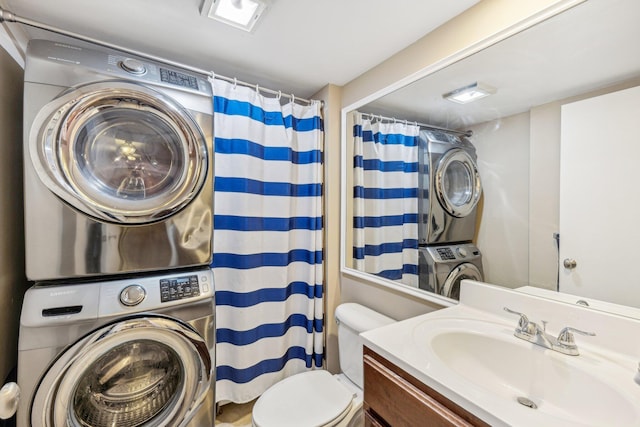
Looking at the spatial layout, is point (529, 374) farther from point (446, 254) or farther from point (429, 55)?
point (429, 55)

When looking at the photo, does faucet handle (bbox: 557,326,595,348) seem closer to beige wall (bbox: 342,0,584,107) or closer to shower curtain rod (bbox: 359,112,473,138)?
shower curtain rod (bbox: 359,112,473,138)

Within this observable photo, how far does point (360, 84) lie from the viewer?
189cm

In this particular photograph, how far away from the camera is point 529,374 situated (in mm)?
912

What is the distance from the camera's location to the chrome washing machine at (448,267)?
4.34 ft

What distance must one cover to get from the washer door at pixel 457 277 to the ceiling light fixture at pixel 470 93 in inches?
32.4

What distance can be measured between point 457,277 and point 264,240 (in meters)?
1.19

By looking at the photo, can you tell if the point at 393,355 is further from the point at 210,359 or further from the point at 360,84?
the point at 360,84

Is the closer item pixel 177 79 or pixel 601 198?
pixel 601 198

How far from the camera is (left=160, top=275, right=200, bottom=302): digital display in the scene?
1.19 m

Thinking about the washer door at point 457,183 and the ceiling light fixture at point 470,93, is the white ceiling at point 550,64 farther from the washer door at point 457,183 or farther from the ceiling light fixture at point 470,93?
the washer door at point 457,183

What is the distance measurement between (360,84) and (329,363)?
2.08 m

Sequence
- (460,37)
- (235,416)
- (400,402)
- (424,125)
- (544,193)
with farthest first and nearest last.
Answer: (235,416)
(424,125)
(460,37)
(544,193)
(400,402)

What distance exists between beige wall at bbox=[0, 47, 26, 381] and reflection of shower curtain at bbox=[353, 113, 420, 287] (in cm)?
181

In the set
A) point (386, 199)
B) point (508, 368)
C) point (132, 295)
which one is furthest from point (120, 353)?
point (386, 199)
